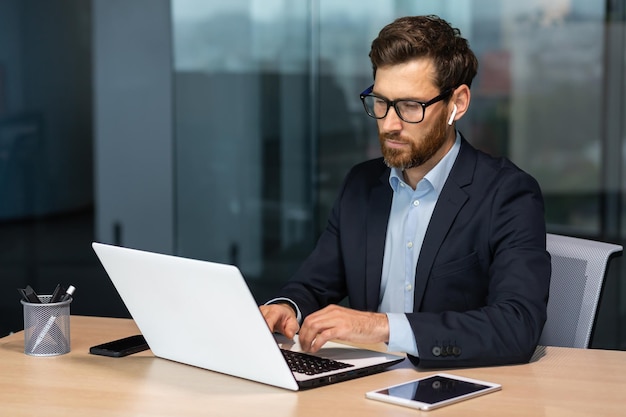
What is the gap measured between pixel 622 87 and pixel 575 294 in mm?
2849

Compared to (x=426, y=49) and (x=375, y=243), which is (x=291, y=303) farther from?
(x=426, y=49)

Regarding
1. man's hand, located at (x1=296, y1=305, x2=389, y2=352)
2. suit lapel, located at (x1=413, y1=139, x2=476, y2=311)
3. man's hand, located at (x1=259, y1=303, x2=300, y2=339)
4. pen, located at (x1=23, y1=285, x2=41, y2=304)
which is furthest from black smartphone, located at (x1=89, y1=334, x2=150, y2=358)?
suit lapel, located at (x1=413, y1=139, x2=476, y2=311)

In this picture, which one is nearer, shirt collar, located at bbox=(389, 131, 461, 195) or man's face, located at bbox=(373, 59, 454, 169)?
man's face, located at bbox=(373, 59, 454, 169)

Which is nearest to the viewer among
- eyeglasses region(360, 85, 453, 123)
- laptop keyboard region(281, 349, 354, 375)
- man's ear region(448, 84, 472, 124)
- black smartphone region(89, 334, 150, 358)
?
laptop keyboard region(281, 349, 354, 375)

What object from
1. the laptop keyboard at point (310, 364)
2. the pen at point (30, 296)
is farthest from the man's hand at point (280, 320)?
the pen at point (30, 296)

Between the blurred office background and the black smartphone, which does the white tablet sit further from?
the blurred office background

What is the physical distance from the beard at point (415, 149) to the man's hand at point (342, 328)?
50 centimetres

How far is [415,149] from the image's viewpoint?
102 inches

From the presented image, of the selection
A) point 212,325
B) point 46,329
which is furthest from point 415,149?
point 46,329

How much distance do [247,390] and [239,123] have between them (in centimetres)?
369

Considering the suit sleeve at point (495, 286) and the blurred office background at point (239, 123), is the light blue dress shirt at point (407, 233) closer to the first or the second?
the suit sleeve at point (495, 286)

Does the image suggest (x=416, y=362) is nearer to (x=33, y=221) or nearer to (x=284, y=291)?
(x=284, y=291)

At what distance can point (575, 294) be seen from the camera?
2.70 meters

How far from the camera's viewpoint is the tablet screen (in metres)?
1.99
